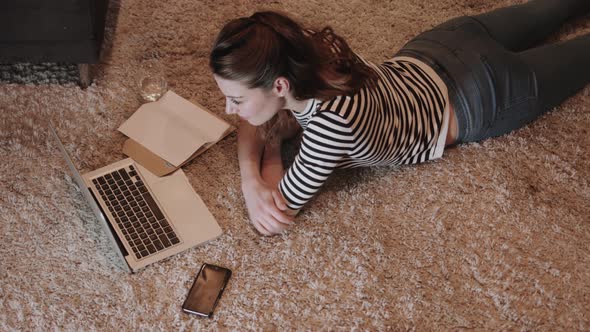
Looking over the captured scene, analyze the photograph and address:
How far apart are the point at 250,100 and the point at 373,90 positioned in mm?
256

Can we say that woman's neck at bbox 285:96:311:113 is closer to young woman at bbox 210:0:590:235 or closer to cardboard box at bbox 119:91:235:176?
young woman at bbox 210:0:590:235

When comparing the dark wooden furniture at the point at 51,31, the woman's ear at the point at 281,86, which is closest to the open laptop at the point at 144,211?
the dark wooden furniture at the point at 51,31

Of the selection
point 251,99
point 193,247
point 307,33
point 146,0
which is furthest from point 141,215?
point 146,0

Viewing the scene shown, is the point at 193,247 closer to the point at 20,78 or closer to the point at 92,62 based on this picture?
the point at 92,62

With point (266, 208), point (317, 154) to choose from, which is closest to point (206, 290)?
point (266, 208)

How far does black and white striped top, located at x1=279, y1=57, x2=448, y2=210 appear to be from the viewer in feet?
3.90

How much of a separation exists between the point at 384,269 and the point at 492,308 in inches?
9.4

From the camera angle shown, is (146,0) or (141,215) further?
(146,0)

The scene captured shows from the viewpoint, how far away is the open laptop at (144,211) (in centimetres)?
133

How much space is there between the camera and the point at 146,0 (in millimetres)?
1817

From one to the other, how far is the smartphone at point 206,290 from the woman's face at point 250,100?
0.34m

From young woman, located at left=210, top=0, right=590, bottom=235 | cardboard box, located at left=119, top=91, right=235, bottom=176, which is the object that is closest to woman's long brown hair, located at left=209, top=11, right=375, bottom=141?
young woman, located at left=210, top=0, right=590, bottom=235

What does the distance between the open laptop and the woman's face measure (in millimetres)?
291

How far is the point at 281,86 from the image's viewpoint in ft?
3.76
